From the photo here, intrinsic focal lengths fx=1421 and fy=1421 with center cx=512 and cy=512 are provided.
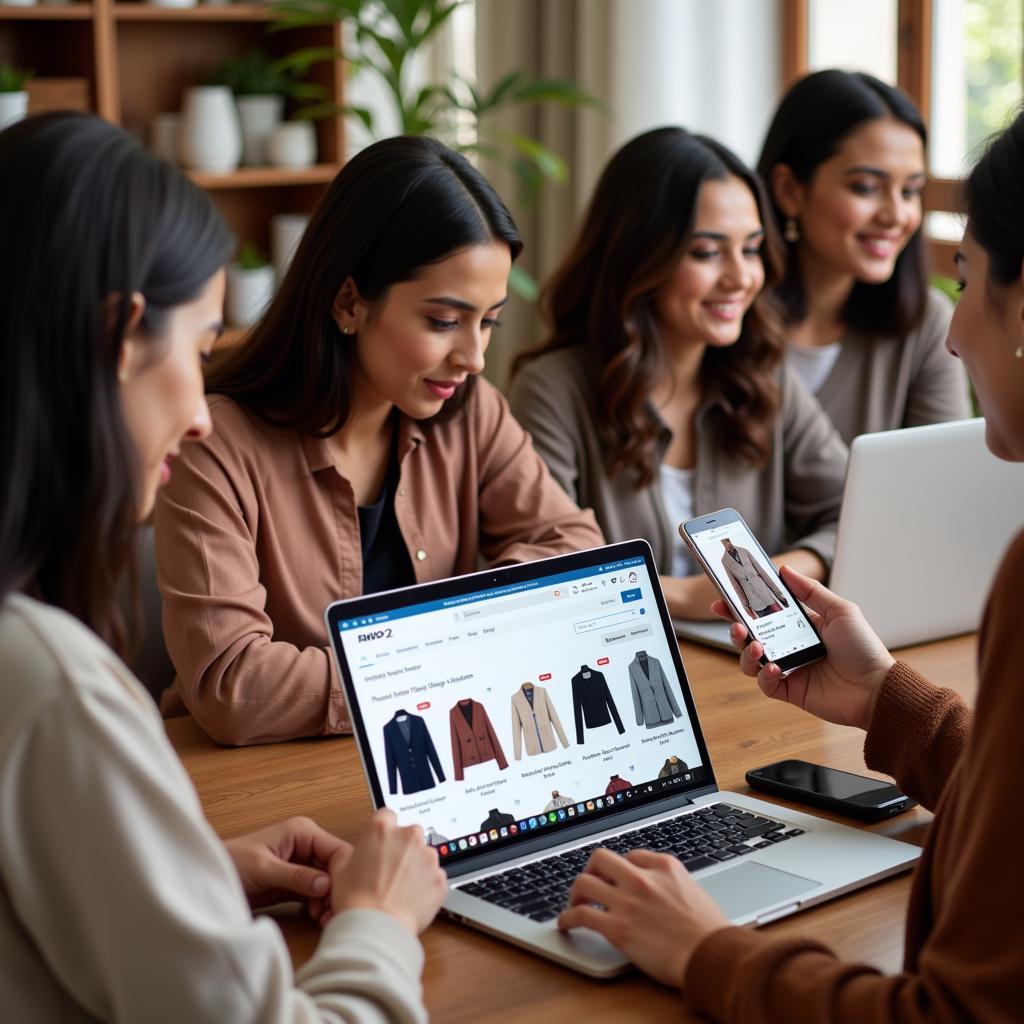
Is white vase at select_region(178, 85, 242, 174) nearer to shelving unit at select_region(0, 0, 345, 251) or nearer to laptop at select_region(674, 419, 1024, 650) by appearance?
shelving unit at select_region(0, 0, 345, 251)

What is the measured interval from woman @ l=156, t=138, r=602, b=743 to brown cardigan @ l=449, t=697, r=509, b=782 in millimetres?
372

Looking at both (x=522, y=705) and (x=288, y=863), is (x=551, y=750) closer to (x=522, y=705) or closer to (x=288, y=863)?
(x=522, y=705)

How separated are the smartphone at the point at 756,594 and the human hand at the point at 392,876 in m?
0.47

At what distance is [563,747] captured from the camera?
1255 mm

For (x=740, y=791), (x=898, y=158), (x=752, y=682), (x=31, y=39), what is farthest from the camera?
(x=31, y=39)

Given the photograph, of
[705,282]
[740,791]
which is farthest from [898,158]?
[740,791]

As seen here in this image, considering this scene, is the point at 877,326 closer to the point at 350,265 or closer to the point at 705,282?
the point at 705,282

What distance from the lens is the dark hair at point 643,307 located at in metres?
2.36

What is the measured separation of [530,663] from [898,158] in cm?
184

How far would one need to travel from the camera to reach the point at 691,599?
1.95 m

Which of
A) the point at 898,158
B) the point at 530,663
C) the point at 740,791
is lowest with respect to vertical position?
the point at 740,791

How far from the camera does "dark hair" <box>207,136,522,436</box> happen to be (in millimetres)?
1704

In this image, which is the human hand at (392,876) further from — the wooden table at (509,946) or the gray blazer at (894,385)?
the gray blazer at (894,385)

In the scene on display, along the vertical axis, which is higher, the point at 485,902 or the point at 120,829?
the point at 120,829
